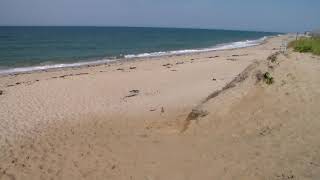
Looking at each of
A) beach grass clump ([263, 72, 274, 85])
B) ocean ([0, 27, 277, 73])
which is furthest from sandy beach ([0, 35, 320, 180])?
ocean ([0, 27, 277, 73])

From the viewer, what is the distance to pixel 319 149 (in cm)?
592

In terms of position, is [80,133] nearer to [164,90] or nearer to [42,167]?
[42,167]

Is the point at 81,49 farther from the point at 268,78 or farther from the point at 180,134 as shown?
the point at 180,134

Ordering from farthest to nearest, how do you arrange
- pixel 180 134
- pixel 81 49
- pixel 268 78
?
pixel 81 49
pixel 268 78
pixel 180 134

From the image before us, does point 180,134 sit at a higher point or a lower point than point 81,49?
higher

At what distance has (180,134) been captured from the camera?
316 inches

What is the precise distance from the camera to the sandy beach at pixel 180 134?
20.2 ft

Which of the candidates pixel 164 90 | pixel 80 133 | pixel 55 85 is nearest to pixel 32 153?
pixel 80 133

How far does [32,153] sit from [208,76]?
1089 centimetres

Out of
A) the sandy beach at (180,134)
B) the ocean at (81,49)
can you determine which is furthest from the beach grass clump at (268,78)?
the ocean at (81,49)

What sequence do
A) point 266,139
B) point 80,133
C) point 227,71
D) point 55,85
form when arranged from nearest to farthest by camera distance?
point 266,139 < point 80,133 < point 55,85 < point 227,71

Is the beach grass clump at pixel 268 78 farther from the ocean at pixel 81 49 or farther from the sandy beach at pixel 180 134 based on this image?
the ocean at pixel 81 49

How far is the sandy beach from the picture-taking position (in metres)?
6.16

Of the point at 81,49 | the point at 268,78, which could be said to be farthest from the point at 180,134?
the point at 81,49
